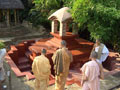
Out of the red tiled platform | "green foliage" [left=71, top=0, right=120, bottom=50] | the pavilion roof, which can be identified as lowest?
the red tiled platform

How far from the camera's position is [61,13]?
7.42 m

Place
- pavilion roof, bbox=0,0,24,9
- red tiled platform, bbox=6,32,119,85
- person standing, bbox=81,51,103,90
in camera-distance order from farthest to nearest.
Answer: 1. pavilion roof, bbox=0,0,24,9
2. red tiled platform, bbox=6,32,119,85
3. person standing, bbox=81,51,103,90

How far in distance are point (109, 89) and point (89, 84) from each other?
131 cm

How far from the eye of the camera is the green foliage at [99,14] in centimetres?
598

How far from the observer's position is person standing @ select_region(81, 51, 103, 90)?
3949mm

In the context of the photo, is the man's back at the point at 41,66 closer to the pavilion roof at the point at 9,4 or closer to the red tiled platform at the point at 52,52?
the red tiled platform at the point at 52,52

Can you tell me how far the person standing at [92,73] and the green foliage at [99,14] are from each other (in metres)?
2.37

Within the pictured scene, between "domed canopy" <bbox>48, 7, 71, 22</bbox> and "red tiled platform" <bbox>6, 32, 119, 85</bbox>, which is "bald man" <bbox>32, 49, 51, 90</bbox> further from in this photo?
"domed canopy" <bbox>48, 7, 71, 22</bbox>

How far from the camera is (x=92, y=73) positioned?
401 centimetres

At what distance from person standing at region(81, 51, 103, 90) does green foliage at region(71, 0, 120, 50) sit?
93.3 inches

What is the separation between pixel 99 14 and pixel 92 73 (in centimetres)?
291

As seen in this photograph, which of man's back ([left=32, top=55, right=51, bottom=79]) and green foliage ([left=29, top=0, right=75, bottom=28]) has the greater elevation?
green foliage ([left=29, top=0, right=75, bottom=28])

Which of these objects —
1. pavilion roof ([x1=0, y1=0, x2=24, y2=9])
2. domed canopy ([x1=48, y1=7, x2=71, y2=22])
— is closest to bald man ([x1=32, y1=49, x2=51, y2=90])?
domed canopy ([x1=48, y1=7, x2=71, y2=22])

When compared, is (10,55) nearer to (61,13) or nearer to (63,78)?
(61,13)
